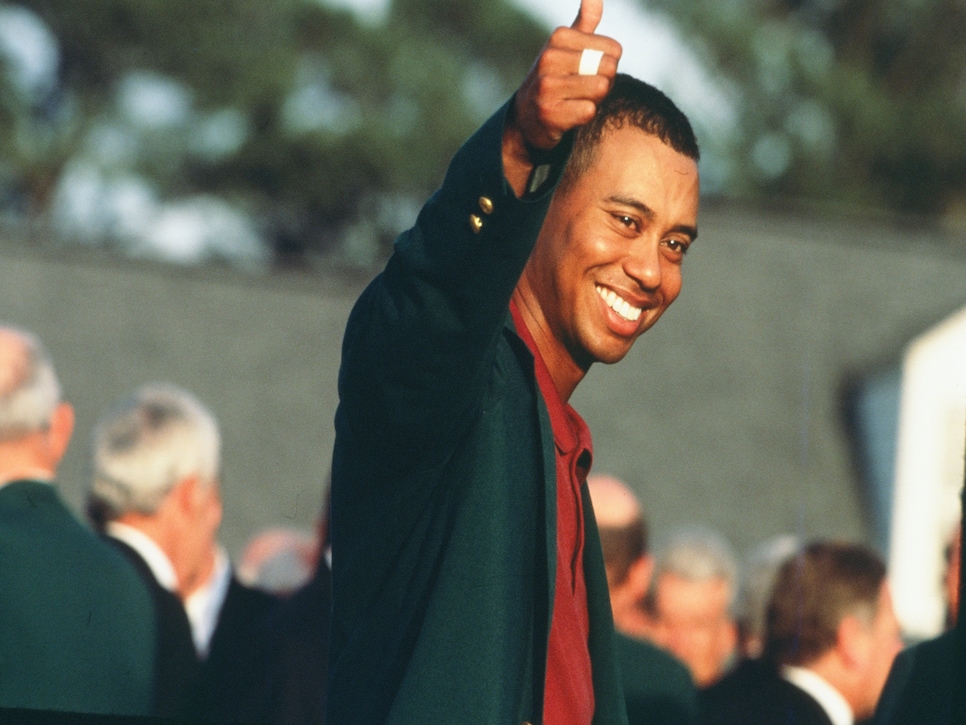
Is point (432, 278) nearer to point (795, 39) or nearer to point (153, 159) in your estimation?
point (153, 159)

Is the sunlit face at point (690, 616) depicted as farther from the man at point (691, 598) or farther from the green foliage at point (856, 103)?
the green foliage at point (856, 103)

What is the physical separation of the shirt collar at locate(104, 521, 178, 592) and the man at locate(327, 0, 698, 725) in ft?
7.07

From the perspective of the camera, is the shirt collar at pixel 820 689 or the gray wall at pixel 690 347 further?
the gray wall at pixel 690 347

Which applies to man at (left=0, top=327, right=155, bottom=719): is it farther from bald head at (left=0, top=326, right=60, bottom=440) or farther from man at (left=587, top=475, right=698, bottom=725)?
man at (left=587, top=475, right=698, bottom=725)

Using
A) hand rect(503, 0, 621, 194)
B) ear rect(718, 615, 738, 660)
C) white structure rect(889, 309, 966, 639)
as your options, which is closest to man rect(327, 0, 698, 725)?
hand rect(503, 0, 621, 194)

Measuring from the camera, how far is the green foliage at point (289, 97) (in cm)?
2236

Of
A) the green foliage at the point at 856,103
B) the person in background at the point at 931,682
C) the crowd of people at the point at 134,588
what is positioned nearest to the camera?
the person in background at the point at 931,682

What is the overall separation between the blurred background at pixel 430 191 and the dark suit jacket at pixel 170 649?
223 inches

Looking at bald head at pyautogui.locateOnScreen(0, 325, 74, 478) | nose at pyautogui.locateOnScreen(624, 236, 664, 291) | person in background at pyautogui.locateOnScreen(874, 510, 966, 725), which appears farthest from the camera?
bald head at pyautogui.locateOnScreen(0, 325, 74, 478)

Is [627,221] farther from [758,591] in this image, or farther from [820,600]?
[758,591]

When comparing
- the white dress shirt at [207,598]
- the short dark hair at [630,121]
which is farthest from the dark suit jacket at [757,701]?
the short dark hair at [630,121]

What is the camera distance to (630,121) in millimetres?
1719

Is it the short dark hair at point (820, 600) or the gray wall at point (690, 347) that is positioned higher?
the gray wall at point (690, 347)

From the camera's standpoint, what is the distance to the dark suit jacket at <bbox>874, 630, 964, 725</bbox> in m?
1.62
